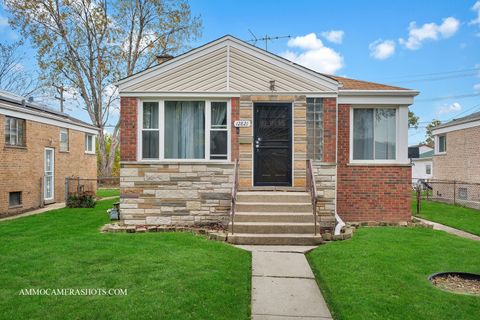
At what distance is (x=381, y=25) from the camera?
1697 centimetres

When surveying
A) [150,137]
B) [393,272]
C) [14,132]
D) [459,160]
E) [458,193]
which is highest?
[14,132]

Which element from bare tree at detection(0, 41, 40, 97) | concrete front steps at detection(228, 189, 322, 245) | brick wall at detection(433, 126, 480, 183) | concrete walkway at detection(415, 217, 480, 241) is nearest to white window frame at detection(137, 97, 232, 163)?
concrete front steps at detection(228, 189, 322, 245)

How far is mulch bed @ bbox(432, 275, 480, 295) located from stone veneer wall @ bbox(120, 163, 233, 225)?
4.71 meters

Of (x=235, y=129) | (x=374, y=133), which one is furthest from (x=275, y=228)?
(x=374, y=133)

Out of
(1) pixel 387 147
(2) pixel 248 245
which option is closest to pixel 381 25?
(1) pixel 387 147

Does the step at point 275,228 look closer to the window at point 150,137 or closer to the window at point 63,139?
the window at point 150,137

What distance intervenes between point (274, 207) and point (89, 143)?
14.3 meters

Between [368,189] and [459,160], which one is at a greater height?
[459,160]

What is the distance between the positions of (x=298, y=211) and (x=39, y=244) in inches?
202

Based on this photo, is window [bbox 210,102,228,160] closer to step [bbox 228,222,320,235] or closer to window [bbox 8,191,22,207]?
step [bbox 228,222,320,235]

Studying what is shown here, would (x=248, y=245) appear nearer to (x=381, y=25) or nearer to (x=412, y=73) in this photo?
(x=381, y=25)

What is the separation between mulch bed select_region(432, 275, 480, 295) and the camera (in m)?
4.44

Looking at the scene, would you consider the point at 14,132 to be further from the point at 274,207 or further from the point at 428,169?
the point at 428,169

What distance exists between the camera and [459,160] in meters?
16.7
